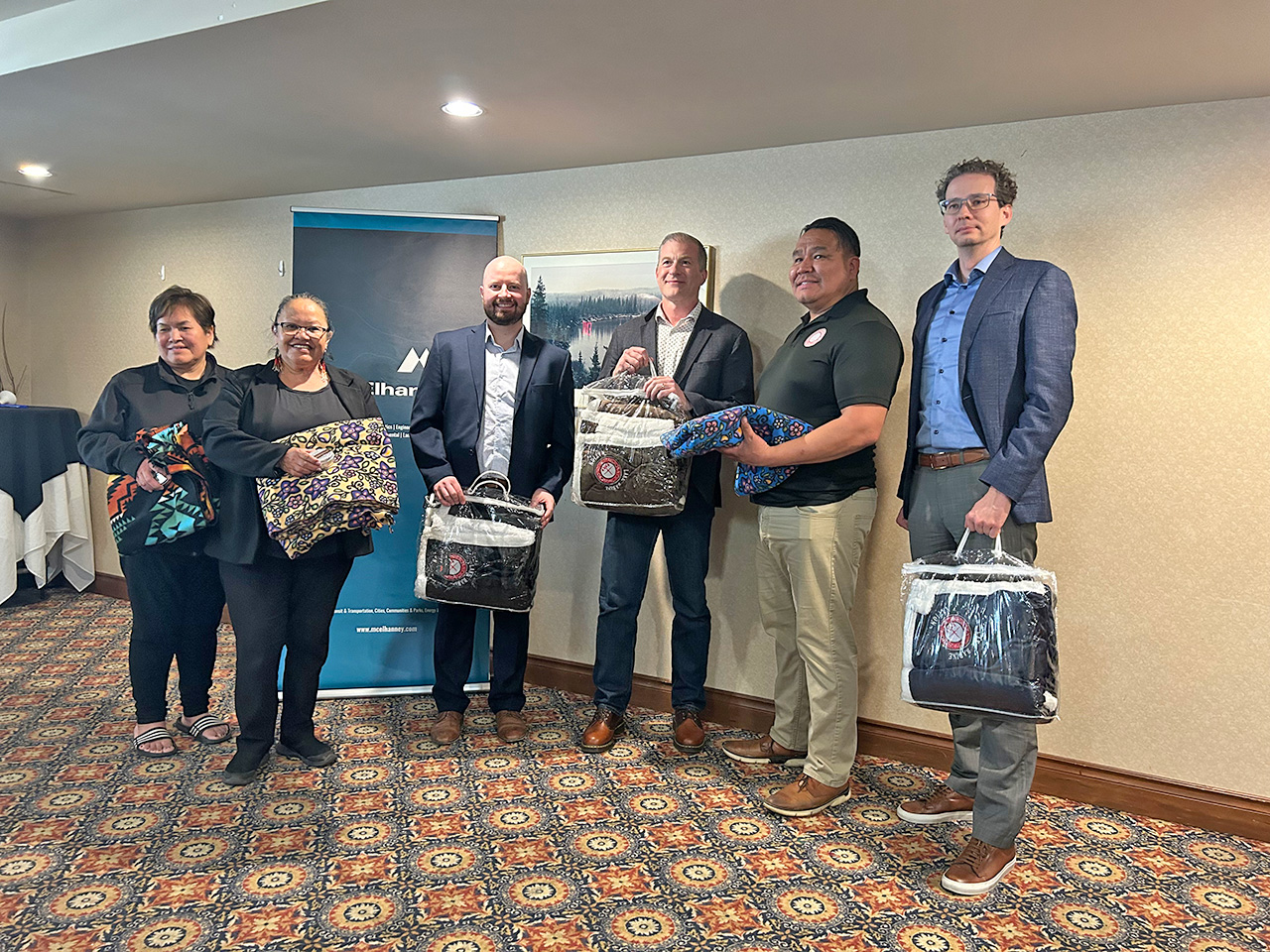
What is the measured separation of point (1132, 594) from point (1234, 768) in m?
0.57

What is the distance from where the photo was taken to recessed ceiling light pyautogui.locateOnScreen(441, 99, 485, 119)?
2914mm

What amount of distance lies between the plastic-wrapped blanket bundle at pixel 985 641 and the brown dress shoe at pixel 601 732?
1.24 meters

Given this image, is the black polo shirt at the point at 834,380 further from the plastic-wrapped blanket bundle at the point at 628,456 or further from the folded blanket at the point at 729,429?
the plastic-wrapped blanket bundle at the point at 628,456

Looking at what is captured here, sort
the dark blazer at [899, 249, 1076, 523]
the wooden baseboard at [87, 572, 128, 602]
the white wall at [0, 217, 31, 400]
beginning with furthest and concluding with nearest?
1. the white wall at [0, 217, 31, 400]
2. the wooden baseboard at [87, 572, 128, 602]
3. the dark blazer at [899, 249, 1076, 523]

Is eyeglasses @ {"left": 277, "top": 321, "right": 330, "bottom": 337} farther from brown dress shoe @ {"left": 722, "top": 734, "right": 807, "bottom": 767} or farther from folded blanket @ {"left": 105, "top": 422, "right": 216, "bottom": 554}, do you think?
brown dress shoe @ {"left": 722, "top": 734, "right": 807, "bottom": 767}

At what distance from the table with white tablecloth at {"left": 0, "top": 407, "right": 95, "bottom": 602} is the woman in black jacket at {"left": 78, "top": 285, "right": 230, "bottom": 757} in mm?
2484

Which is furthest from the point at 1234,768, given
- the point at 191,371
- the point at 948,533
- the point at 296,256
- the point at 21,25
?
the point at 21,25

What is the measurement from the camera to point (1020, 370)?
2.21 meters

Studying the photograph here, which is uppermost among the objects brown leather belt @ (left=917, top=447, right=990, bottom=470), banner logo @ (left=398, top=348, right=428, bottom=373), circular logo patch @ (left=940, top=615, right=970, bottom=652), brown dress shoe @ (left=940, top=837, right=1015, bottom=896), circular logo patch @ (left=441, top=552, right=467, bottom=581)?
banner logo @ (left=398, top=348, right=428, bottom=373)

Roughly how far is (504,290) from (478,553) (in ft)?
3.03

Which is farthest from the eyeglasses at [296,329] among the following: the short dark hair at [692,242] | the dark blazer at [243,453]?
the short dark hair at [692,242]

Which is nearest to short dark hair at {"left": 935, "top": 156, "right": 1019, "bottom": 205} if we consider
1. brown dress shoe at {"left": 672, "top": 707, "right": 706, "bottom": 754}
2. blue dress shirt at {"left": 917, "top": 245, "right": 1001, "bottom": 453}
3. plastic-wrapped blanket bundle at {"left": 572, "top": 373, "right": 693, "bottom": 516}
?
blue dress shirt at {"left": 917, "top": 245, "right": 1001, "bottom": 453}

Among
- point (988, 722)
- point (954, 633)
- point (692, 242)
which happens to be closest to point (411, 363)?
point (692, 242)

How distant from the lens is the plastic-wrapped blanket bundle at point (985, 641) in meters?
2.02
